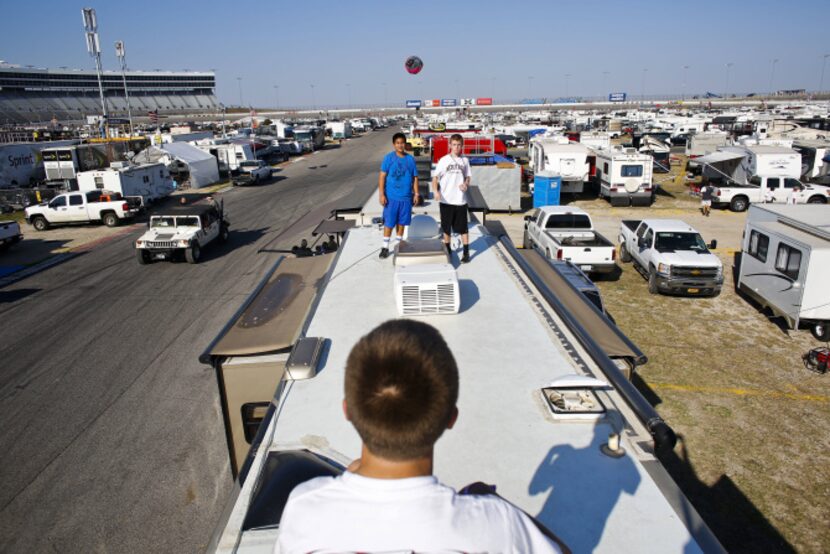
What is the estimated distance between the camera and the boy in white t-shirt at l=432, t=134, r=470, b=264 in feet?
28.5

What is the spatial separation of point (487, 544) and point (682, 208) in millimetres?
31929

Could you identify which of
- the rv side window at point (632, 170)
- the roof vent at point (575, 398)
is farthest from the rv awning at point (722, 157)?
the roof vent at point (575, 398)

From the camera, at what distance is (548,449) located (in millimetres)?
4227

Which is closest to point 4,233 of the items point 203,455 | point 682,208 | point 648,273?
point 203,455

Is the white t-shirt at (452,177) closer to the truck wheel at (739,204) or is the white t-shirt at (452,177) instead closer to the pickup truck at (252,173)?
the truck wheel at (739,204)

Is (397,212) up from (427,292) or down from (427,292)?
up

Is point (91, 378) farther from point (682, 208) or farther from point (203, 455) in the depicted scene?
point (682, 208)

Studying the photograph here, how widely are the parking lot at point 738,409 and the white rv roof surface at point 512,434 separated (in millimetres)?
A: 3985

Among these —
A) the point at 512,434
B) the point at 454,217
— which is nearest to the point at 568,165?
the point at 454,217

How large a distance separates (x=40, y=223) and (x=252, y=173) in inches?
624

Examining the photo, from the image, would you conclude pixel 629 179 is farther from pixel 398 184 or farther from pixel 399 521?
pixel 399 521

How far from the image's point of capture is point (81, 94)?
165m

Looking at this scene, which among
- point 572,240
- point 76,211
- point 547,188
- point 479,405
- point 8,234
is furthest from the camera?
point 76,211

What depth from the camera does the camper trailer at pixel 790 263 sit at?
41.6 ft
